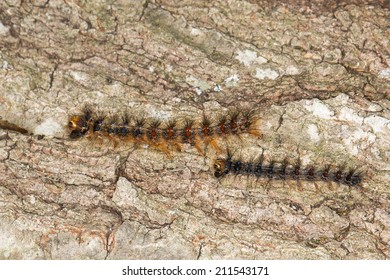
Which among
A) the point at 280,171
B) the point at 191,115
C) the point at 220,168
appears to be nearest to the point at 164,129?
the point at 191,115

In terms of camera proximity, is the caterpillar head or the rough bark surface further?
the caterpillar head

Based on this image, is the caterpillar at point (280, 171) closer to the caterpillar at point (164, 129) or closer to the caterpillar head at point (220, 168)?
the caterpillar head at point (220, 168)

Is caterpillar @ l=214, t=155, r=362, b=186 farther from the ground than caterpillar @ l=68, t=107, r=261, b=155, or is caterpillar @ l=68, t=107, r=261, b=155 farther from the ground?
caterpillar @ l=68, t=107, r=261, b=155

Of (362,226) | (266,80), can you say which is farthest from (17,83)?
(362,226)

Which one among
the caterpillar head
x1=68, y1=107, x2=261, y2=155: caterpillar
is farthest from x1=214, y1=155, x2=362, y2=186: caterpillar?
x1=68, y1=107, x2=261, y2=155: caterpillar

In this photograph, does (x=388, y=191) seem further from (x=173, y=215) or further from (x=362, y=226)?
(x=173, y=215)

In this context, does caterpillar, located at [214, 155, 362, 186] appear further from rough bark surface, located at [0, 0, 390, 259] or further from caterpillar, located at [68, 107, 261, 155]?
caterpillar, located at [68, 107, 261, 155]
